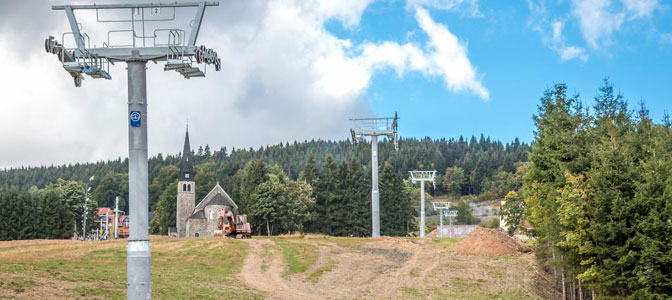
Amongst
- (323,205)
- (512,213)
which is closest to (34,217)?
(323,205)

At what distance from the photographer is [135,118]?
17.1 meters

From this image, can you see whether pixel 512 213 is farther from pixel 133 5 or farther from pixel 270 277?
pixel 133 5

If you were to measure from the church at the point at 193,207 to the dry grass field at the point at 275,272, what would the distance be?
56836mm

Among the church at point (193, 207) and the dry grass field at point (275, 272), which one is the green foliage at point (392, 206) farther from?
the dry grass field at point (275, 272)

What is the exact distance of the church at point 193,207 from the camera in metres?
106

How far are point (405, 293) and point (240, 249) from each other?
17.0 metres

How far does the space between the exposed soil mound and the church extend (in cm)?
6092

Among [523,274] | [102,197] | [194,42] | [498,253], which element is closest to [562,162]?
[523,274]

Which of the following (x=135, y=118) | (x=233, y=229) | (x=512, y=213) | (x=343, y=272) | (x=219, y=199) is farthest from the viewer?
(x=219, y=199)

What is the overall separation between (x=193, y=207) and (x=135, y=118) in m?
96.4

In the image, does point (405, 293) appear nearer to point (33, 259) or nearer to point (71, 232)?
point (33, 259)

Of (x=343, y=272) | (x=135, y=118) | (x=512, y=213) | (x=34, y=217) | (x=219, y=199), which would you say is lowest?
(x=512, y=213)

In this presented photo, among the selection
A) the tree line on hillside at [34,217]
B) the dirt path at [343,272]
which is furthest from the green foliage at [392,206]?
the dirt path at [343,272]

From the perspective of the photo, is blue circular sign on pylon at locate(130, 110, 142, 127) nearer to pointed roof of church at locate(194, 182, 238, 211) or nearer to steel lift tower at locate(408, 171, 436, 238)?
steel lift tower at locate(408, 171, 436, 238)
